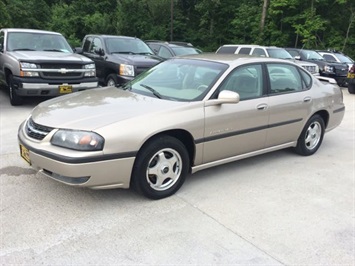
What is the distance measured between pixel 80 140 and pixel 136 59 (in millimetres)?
6173

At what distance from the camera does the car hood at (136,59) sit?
29.3 feet

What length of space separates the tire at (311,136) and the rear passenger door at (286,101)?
18 cm

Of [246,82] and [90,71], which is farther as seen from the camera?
[90,71]

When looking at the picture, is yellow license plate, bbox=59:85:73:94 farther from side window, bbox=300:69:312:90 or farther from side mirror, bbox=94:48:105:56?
side window, bbox=300:69:312:90

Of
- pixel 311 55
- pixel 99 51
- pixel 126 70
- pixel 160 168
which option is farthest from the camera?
pixel 311 55

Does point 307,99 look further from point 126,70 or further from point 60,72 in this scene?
point 60,72

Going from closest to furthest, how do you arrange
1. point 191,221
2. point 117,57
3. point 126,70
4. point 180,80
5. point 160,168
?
point 191,221 → point 160,168 → point 180,80 → point 126,70 → point 117,57

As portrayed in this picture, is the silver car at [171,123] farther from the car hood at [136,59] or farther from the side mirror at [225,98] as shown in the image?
the car hood at [136,59]

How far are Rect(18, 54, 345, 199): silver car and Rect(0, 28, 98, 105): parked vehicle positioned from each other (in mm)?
3402

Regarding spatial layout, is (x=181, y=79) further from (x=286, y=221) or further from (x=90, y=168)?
(x=286, y=221)

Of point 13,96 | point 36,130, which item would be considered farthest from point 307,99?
point 13,96

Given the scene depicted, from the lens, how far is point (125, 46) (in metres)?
10.1

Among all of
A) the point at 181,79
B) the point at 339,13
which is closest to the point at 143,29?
the point at 339,13

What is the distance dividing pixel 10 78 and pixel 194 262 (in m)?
6.63
